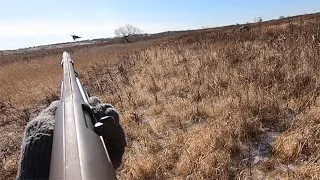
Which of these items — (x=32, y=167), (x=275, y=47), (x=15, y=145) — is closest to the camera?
(x=32, y=167)

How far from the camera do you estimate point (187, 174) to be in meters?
2.43

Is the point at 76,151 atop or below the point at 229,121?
atop

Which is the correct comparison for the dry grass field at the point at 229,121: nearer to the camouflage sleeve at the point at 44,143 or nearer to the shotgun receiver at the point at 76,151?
the camouflage sleeve at the point at 44,143

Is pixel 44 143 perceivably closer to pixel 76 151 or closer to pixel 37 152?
pixel 37 152

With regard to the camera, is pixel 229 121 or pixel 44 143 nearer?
pixel 44 143

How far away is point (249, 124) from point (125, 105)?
97.5 inches

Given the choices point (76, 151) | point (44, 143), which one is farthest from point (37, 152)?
point (76, 151)

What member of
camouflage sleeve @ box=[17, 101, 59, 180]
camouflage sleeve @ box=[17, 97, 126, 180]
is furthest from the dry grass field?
camouflage sleeve @ box=[17, 101, 59, 180]

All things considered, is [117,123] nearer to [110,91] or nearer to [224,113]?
[224,113]

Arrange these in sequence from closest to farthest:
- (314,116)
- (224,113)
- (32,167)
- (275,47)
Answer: (32,167)
(314,116)
(224,113)
(275,47)

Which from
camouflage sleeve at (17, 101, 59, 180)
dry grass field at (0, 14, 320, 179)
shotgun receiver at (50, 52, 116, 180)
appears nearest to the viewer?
shotgun receiver at (50, 52, 116, 180)

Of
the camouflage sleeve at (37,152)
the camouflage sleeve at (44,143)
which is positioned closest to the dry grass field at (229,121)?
the camouflage sleeve at (44,143)

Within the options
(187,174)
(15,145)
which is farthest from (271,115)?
(15,145)

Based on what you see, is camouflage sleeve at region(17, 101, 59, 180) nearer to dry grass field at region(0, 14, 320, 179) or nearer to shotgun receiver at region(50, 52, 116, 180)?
shotgun receiver at region(50, 52, 116, 180)
